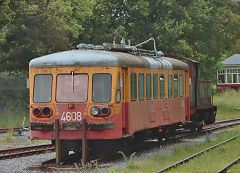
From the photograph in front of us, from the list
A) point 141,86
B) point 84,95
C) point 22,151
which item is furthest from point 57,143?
point 22,151

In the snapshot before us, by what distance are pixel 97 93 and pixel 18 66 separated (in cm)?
1984

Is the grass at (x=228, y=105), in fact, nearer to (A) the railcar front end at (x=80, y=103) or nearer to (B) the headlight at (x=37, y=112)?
(A) the railcar front end at (x=80, y=103)

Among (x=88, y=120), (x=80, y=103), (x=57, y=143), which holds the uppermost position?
(x=80, y=103)

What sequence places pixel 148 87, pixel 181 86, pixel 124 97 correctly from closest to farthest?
pixel 124 97 → pixel 148 87 → pixel 181 86

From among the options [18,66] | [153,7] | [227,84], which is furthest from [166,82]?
[227,84]

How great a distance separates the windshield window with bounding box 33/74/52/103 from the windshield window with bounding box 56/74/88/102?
24 cm

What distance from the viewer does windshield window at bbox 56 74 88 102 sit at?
13.4 m

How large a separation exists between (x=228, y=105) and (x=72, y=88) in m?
30.0

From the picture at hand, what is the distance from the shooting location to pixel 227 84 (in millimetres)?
65375

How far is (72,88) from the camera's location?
44.3 feet

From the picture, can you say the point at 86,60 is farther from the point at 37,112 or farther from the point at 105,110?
the point at 37,112

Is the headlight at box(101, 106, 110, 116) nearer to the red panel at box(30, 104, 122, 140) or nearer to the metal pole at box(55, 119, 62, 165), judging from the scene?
the red panel at box(30, 104, 122, 140)

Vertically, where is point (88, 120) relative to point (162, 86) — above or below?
below

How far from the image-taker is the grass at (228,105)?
Result: 3613 centimetres
